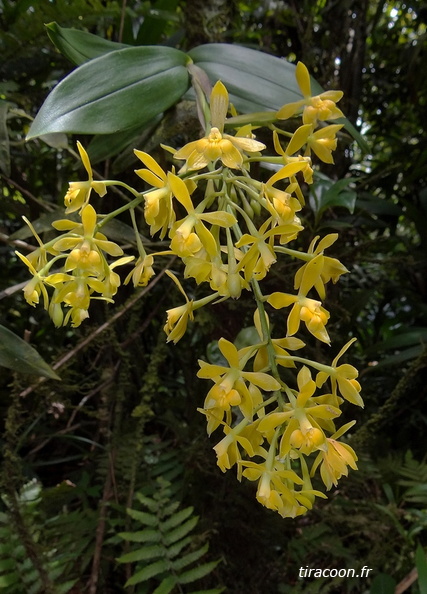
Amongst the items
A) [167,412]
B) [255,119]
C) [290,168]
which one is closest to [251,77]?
[255,119]

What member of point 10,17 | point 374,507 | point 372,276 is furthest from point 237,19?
point 374,507

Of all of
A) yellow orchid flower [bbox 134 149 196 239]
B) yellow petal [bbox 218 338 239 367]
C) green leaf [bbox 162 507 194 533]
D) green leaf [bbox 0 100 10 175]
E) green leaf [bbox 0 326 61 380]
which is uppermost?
yellow orchid flower [bbox 134 149 196 239]

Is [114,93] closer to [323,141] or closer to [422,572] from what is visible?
[323,141]

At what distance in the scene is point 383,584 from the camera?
719 mm

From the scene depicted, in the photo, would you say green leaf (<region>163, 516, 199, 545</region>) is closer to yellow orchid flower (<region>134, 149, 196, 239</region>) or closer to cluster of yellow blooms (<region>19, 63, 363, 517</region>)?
cluster of yellow blooms (<region>19, 63, 363, 517</region>)

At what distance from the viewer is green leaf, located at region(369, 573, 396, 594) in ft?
2.33

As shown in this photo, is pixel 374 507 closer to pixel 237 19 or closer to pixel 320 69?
pixel 320 69

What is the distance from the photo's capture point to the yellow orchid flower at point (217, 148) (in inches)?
15.7

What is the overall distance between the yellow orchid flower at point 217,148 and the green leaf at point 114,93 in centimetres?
12

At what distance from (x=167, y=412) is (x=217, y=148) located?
655 millimetres

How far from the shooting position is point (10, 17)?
2.79 feet

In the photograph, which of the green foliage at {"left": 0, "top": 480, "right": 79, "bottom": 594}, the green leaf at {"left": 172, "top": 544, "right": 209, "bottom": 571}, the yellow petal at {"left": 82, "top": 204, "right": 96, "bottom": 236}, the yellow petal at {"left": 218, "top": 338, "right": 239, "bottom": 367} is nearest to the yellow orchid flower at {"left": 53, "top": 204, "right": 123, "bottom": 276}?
the yellow petal at {"left": 82, "top": 204, "right": 96, "bottom": 236}

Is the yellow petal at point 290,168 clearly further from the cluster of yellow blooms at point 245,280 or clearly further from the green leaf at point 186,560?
the green leaf at point 186,560

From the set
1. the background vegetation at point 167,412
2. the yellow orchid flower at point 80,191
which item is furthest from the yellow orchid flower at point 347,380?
the background vegetation at point 167,412
